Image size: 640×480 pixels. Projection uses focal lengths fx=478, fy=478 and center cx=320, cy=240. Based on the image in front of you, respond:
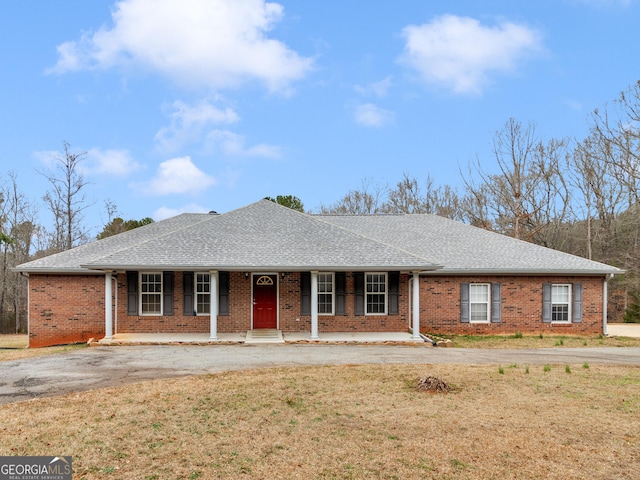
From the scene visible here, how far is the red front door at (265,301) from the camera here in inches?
690

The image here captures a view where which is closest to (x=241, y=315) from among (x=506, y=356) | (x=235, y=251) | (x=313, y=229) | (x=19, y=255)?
(x=235, y=251)

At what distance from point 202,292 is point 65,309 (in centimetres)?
485

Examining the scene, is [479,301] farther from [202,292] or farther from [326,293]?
[202,292]

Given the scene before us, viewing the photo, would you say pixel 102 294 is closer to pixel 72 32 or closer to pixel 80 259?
pixel 80 259

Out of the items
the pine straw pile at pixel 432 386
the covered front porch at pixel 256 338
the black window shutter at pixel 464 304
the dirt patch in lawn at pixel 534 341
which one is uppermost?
the black window shutter at pixel 464 304

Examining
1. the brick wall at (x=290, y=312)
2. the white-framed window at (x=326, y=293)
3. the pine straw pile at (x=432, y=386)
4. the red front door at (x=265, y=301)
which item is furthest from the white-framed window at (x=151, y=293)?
the pine straw pile at (x=432, y=386)

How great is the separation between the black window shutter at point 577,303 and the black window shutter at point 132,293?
1653 centimetres

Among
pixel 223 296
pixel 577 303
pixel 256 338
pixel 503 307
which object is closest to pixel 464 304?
pixel 503 307

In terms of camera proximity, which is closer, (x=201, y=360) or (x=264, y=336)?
(x=201, y=360)

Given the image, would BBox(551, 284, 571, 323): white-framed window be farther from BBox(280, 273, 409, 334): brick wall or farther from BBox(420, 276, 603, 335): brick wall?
BBox(280, 273, 409, 334): brick wall

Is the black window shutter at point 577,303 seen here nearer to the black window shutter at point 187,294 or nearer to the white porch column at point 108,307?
the black window shutter at point 187,294

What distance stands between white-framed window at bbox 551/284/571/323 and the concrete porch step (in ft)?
35.1

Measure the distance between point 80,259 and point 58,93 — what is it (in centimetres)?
796

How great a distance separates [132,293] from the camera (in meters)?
17.2
